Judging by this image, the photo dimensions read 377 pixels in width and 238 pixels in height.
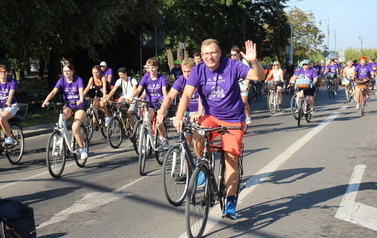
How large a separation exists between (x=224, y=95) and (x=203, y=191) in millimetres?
1007

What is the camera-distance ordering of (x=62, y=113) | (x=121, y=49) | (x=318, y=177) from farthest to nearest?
(x=121, y=49)
(x=62, y=113)
(x=318, y=177)

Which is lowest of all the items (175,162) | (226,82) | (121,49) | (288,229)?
(288,229)

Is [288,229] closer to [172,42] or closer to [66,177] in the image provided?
[66,177]

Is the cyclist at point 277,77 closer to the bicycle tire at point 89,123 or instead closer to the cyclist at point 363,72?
the cyclist at point 363,72

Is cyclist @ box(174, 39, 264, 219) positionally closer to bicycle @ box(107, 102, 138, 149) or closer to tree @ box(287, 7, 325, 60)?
bicycle @ box(107, 102, 138, 149)

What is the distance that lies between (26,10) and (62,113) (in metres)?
9.59

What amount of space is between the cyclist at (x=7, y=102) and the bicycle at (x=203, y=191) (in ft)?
18.3

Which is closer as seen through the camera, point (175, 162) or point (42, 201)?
point (175, 162)

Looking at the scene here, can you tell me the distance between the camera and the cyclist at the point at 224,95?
17.5 ft

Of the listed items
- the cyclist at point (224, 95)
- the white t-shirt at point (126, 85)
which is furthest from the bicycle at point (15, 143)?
the cyclist at point (224, 95)

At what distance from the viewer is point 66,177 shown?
8492 millimetres

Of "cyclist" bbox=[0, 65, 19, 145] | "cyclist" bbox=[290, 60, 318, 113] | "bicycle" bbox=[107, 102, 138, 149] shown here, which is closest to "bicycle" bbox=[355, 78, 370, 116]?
"cyclist" bbox=[290, 60, 318, 113]

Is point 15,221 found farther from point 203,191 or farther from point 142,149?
point 142,149

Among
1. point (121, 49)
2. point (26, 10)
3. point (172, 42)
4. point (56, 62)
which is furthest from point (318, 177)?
point (172, 42)
